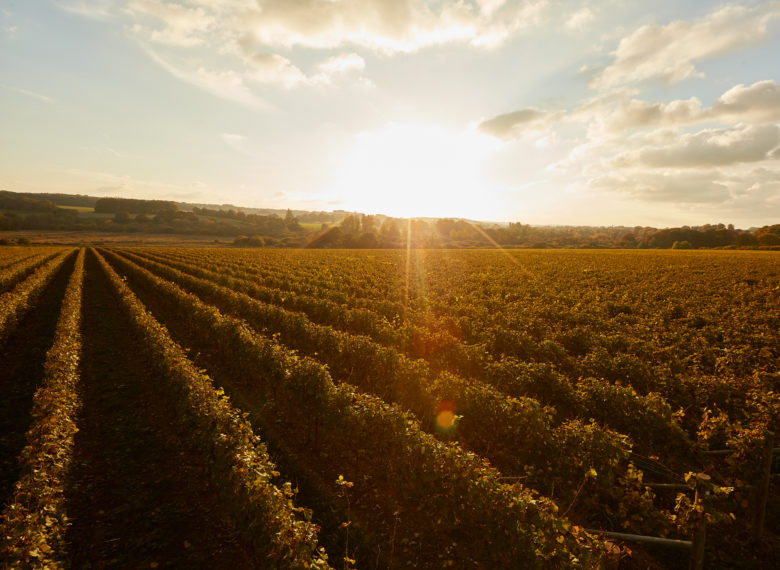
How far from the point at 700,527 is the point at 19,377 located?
67.5ft

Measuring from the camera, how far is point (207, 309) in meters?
17.2

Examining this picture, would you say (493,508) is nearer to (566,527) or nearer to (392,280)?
(566,527)

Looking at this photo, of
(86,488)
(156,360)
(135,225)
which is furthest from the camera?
(135,225)

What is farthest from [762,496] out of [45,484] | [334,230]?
[334,230]

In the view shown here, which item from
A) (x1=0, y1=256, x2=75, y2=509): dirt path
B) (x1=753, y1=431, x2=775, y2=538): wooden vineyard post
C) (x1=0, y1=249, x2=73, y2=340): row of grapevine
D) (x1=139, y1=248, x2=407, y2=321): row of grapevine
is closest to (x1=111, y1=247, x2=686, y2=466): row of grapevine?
(x1=753, y1=431, x2=775, y2=538): wooden vineyard post

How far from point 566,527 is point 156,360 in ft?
43.1

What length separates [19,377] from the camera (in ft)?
43.3

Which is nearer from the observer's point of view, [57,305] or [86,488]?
[86,488]

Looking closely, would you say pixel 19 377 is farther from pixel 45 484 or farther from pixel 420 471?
pixel 420 471

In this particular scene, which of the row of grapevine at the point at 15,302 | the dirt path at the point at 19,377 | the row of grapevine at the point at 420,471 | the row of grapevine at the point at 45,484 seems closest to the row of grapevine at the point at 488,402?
the row of grapevine at the point at 420,471

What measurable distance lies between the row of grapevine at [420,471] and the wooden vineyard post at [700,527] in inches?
49.0

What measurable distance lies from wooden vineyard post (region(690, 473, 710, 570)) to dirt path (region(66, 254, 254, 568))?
7.16 meters

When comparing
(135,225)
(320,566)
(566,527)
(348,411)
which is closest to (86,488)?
(348,411)

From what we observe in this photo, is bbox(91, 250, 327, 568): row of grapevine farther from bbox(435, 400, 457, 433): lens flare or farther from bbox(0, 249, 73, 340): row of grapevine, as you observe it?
bbox(0, 249, 73, 340): row of grapevine
